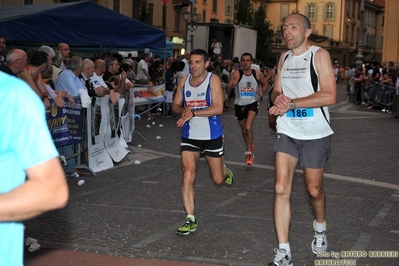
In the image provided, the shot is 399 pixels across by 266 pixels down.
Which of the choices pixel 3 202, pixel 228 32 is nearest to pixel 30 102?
pixel 3 202

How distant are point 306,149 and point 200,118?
165cm

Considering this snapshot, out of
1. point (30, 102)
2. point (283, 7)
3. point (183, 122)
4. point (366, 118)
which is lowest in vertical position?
point (366, 118)

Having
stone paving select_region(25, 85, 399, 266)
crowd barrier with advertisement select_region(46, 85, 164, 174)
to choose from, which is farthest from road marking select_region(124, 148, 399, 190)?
crowd barrier with advertisement select_region(46, 85, 164, 174)

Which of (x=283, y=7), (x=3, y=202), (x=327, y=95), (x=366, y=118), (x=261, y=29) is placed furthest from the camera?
(x=283, y=7)

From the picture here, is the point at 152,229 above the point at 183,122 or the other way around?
the other way around

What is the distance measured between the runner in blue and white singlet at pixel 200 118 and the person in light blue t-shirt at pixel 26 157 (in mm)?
5180

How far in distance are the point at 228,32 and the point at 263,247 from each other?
29433mm

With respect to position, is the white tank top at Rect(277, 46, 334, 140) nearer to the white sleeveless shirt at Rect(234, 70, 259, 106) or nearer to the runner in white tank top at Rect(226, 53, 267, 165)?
the runner in white tank top at Rect(226, 53, 267, 165)

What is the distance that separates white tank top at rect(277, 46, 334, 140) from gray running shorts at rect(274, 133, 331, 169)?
1.7 inches

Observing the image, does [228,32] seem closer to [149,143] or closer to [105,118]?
[149,143]

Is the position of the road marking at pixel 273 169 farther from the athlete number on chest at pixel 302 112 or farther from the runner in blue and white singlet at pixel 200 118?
the athlete number on chest at pixel 302 112

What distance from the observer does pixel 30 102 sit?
1797 millimetres

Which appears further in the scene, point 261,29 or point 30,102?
point 261,29

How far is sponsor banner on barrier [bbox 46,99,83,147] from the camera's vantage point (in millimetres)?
9383
